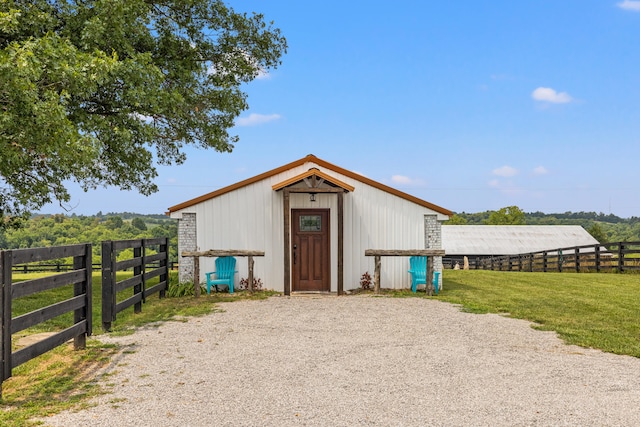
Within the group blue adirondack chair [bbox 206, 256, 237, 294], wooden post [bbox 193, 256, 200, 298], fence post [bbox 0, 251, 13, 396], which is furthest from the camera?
blue adirondack chair [bbox 206, 256, 237, 294]

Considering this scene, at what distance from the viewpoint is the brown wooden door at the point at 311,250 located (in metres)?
12.8

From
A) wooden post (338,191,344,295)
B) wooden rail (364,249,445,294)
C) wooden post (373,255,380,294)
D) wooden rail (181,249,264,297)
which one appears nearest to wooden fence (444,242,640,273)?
wooden rail (364,249,445,294)

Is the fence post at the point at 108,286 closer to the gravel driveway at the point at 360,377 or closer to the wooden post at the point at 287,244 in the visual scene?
the gravel driveway at the point at 360,377

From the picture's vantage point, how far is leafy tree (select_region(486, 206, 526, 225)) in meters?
70.1

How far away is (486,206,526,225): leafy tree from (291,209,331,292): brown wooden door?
61386mm

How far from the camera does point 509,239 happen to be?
40656 mm

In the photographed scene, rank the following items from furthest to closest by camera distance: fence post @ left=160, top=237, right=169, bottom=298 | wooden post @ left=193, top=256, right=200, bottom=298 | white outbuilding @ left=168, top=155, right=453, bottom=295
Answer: white outbuilding @ left=168, top=155, right=453, bottom=295, wooden post @ left=193, top=256, right=200, bottom=298, fence post @ left=160, top=237, right=169, bottom=298

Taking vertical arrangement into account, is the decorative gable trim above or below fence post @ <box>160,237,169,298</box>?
above

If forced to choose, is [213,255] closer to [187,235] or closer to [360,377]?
[187,235]

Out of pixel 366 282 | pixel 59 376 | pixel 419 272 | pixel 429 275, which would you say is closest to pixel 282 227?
pixel 366 282

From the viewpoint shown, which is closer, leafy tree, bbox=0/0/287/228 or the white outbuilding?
leafy tree, bbox=0/0/287/228

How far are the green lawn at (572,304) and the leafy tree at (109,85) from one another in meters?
8.45

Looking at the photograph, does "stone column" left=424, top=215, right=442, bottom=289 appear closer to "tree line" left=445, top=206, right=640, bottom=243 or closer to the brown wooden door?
the brown wooden door

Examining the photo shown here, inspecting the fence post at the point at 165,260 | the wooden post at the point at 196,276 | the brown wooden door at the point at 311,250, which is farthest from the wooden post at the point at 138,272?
the brown wooden door at the point at 311,250
